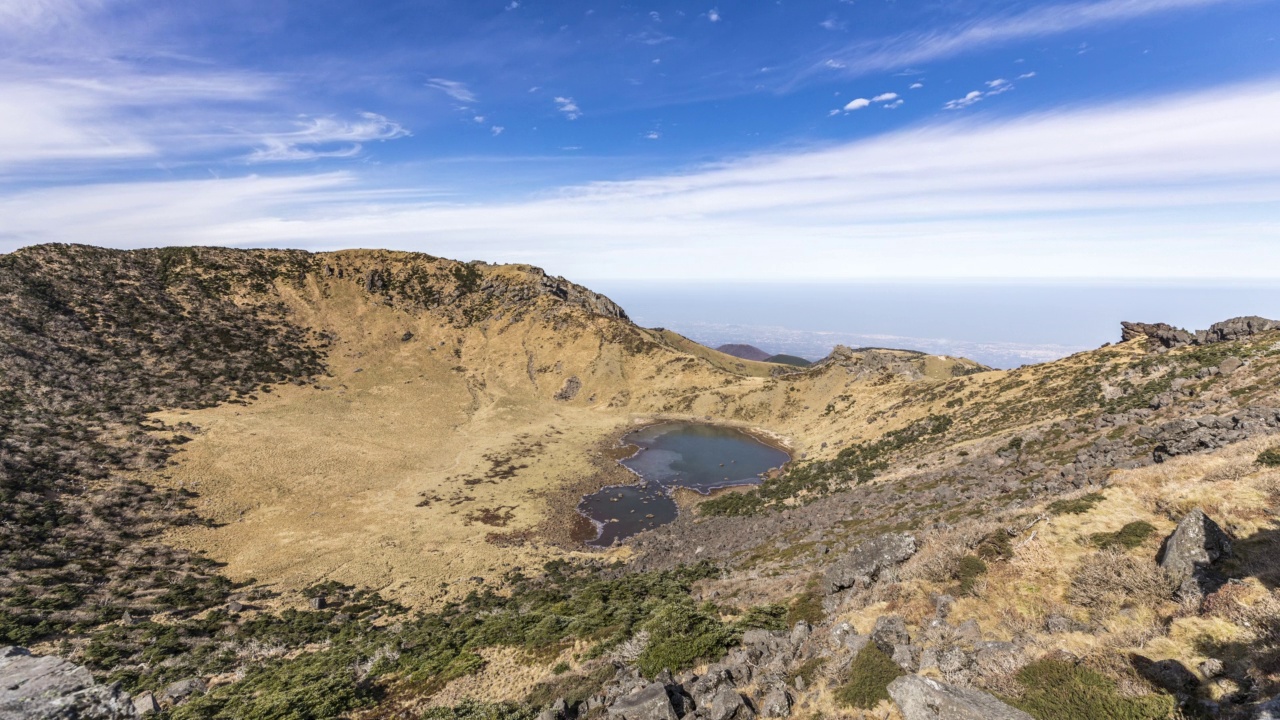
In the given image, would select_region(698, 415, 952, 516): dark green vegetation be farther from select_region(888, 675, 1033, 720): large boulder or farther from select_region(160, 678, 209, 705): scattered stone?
select_region(160, 678, 209, 705): scattered stone

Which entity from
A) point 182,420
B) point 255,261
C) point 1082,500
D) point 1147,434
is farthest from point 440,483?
point 255,261

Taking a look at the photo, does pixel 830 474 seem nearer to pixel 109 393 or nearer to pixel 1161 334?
pixel 1161 334

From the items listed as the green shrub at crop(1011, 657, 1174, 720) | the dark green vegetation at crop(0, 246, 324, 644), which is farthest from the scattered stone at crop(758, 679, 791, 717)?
the dark green vegetation at crop(0, 246, 324, 644)

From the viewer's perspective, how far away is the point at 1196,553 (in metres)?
12.0

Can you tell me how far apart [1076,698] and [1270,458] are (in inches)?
640

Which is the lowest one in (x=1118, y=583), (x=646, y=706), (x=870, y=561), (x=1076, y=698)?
(x=646, y=706)

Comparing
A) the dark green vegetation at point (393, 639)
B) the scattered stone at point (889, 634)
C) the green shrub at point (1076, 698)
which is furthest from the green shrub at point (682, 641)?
the green shrub at point (1076, 698)

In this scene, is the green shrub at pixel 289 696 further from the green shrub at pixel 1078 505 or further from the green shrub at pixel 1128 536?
the green shrub at pixel 1078 505

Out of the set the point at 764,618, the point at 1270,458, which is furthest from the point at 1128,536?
the point at 764,618

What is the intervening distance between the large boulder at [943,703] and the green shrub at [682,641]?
7833 millimetres

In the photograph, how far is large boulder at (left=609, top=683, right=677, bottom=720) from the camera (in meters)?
12.6

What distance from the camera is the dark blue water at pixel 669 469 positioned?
174 feet

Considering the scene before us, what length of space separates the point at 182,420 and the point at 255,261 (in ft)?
231

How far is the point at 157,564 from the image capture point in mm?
38875
